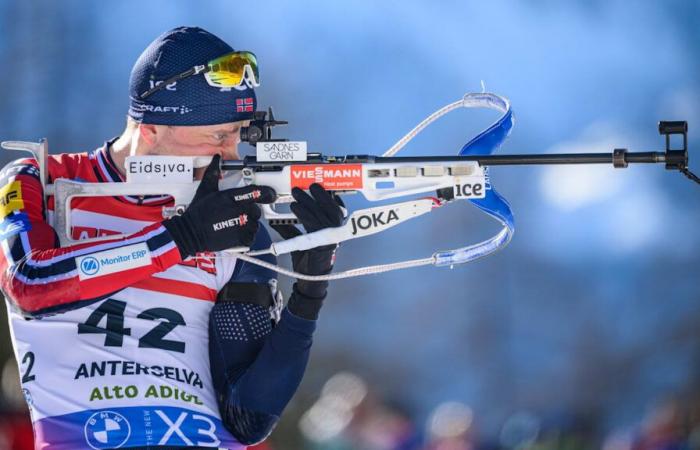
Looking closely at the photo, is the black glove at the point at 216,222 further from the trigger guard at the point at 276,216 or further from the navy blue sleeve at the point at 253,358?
the navy blue sleeve at the point at 253,358

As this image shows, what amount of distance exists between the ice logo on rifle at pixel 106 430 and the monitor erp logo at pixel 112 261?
1.33 ft

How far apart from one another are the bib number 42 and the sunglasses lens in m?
0.65

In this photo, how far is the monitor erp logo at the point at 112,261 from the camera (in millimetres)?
3266

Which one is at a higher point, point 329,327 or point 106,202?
point 106,202

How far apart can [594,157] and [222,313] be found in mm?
1115

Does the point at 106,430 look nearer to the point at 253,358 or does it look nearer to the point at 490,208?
the point at 253,358

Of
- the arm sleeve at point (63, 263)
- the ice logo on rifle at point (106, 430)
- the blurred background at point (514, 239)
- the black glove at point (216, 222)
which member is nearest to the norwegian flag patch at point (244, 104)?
the black glove at point (216, 222)

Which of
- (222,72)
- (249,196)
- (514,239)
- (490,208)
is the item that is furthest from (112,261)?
(514,239)

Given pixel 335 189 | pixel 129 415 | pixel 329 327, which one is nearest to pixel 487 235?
pixel 329 327

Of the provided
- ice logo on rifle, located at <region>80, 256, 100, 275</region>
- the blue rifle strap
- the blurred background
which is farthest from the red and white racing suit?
the blurred background

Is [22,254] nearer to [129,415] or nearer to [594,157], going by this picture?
[129,415]

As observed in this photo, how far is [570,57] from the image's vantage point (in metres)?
5.01

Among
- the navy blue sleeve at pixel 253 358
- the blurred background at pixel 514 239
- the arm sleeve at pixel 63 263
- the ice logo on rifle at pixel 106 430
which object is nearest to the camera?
the arm sleeve at pixel 63 263

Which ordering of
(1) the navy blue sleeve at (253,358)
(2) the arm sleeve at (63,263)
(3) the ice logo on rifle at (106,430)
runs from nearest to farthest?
(2) the arm sleeve at (63,263), (3) the ice logo on rifle at (106,430), (1) the navy blue sleeve at (253,358)
